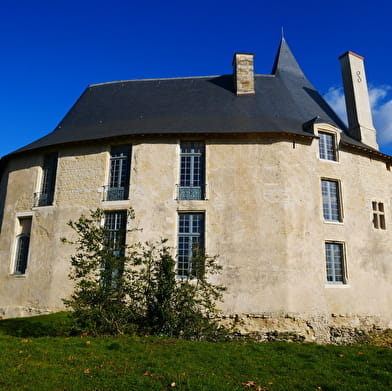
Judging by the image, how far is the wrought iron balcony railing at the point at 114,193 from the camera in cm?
1339

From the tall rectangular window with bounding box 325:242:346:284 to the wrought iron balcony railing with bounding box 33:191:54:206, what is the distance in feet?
31.9

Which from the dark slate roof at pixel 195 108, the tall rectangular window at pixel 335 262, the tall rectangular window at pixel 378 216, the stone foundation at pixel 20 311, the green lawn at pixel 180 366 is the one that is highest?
the dark slate roof at pixel 195 108

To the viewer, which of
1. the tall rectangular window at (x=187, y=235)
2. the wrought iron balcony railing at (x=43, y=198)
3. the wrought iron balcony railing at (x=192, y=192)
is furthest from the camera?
the wrought iron balcony railing at (x=43, y=198)

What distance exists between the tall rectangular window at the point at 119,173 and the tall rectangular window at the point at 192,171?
6.25 ft

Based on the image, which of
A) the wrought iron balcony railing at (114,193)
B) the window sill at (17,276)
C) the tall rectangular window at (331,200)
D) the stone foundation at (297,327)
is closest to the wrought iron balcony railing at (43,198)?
the wrought iron balcony railing at (114,193)

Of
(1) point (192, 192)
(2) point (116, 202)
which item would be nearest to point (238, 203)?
(1) point (192, 192)

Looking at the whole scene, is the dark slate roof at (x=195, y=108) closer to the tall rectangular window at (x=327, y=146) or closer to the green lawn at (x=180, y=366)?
the tall rectangular window at (x=327, y=146)

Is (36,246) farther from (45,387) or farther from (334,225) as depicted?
Result: (334,225)

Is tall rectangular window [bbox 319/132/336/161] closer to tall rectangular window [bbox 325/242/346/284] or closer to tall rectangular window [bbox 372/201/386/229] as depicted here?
tall rectangular window [bbox 372/201/386/229]

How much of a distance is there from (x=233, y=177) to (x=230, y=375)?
762cm

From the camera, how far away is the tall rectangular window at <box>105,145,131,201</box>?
44.1ft

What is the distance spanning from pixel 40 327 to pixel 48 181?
6071mm

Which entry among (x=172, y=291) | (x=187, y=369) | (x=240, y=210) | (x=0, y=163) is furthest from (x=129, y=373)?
(x=0, y=163)

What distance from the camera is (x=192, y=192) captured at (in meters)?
13.0
